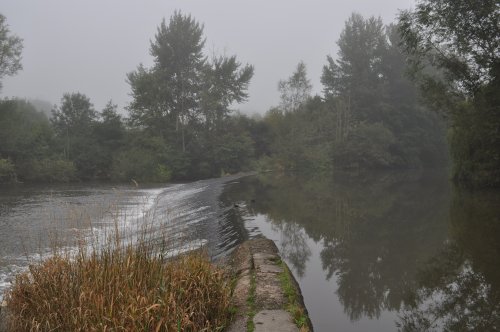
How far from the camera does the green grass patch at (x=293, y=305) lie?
12.6 ft

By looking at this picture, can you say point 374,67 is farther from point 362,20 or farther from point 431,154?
point 431,154

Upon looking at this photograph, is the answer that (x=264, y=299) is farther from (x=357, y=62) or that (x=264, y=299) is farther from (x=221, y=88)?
(x=357, y=62)

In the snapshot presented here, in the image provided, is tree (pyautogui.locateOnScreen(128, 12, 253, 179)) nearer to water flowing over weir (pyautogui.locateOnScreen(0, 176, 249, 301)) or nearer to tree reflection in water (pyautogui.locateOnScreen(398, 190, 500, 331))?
water flowing over weir (pyautogui.locateOnScreen(0, 176, 249, 301))

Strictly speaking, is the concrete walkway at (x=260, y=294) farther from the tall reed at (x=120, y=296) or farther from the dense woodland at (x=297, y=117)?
the dense woodland at (x=297, y=117)

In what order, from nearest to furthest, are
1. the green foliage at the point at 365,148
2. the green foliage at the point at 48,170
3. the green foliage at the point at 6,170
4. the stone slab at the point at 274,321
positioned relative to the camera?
1. the stone slab at the point at 274,321
2. the green foliage at the point at 6,170
3. the green foliage at the point at 48,170
4. the green foliage at the point at 365,148

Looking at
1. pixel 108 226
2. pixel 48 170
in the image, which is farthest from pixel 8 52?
pixel 108 226

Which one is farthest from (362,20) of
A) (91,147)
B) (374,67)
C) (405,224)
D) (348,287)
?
(348,287)

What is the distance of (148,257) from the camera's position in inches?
168

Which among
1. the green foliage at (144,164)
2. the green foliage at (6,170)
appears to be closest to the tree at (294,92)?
the green foliage at (144,164)

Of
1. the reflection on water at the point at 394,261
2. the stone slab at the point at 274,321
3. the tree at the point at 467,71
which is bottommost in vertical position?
the reflection on water at the point at 394,261

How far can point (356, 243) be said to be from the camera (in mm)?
8203

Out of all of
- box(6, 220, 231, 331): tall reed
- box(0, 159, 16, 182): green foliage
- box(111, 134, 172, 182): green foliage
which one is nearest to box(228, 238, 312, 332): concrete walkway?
box(6, 220, 231, 331): tall reed

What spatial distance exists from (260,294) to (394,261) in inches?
126

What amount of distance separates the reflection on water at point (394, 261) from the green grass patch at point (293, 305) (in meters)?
0.39
